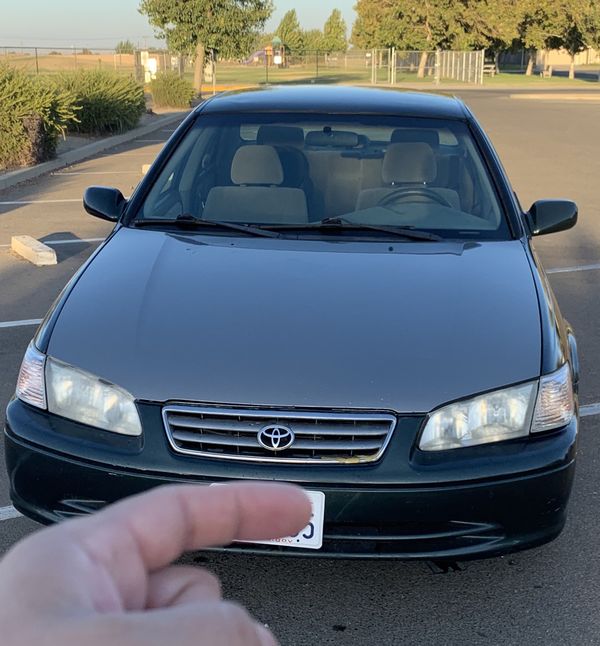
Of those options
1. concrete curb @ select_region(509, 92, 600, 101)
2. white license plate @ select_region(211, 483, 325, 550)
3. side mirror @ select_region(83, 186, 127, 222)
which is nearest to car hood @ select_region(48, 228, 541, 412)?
white license plate @ select_region(211, 483, 325, 550)

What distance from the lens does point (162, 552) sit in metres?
0.69

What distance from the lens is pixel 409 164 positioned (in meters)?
4.58

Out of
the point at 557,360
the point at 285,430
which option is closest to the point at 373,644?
the point at 285,430

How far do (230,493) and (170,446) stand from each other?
2.09m

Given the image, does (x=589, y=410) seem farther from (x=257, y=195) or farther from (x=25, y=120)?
(x=25, y=120)

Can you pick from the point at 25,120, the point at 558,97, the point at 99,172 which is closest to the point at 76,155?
the point at 99,172

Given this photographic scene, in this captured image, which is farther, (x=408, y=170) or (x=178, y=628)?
(x=408, y=170)

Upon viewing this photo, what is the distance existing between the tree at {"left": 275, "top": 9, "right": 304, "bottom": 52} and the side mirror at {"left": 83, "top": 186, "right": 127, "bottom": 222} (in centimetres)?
11684

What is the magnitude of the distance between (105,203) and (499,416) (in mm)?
2410

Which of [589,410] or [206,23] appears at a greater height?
[206,23]

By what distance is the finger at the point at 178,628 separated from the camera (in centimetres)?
56

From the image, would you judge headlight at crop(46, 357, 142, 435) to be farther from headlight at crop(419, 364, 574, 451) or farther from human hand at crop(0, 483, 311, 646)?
human hand at crop(0, 483, 311, 646)

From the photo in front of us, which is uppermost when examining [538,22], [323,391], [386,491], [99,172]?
[538,22]

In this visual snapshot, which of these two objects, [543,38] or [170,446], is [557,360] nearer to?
[170,446]
